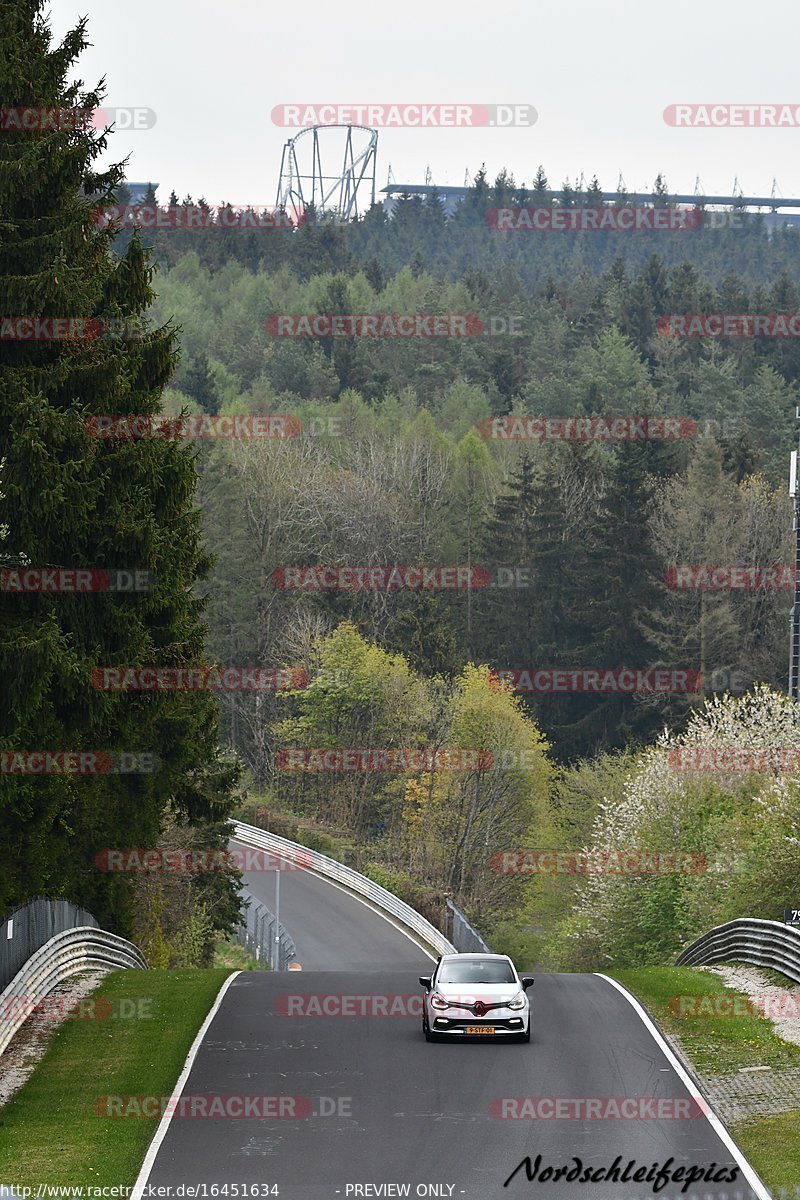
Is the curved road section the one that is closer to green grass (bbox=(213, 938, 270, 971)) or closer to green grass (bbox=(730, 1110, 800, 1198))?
green grass (bbox=(730, 1110, 800, 1198))

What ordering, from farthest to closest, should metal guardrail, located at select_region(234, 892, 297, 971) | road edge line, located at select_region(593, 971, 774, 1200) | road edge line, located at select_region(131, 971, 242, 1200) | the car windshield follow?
metal guardrail, located at select_region(234, 892, 297, 971) → the car windshield → road edge line, located at select_region(593, 971, 774, 1200) → road edge line, located at select_region(131, 971, 242, 1200)

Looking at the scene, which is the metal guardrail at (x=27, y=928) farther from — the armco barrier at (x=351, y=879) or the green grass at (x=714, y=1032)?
the armco barrier at (x=351, y=879)

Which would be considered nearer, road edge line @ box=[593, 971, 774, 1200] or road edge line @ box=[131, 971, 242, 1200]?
road edge line @ box=[131, 971, 242, 1200]

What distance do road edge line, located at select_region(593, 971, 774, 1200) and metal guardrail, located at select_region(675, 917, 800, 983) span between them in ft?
9.36

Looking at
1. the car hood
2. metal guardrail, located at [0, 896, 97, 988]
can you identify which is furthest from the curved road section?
metal guardrail, located at [0, 896, 97, 988]

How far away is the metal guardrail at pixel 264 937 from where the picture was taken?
5075cm

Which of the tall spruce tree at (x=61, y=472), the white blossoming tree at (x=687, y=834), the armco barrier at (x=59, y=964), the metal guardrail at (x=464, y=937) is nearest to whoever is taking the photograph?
the tall spruce tree at (x=61, y=472)

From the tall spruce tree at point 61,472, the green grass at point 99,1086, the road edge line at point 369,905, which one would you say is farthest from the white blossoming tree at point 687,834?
the tall spruce tree at point 61,472

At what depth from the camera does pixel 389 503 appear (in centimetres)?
9162

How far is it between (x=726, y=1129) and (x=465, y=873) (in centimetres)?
5121

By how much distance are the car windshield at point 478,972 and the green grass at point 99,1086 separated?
3711mm

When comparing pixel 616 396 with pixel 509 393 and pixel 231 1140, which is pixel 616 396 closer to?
pixel 509 393

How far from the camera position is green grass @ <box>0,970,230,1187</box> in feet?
51.3

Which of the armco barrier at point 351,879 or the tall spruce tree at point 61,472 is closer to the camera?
the tall spruce tree at point 61,472
